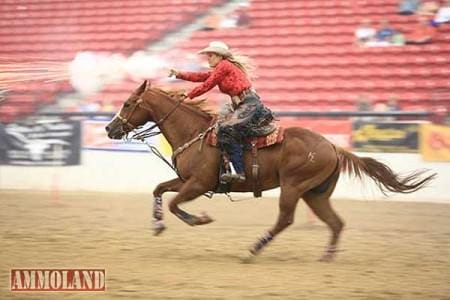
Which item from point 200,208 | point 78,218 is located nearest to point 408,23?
point 200,208

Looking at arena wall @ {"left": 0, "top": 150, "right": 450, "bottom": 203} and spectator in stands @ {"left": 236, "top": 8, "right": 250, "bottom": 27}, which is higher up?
spectator in stands @ {"left": 236, "top": 8, "right": 250, "bottom": 27}

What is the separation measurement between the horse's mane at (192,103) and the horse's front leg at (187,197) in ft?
2.67

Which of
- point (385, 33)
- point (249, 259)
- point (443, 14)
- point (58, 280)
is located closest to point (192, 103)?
point (249, 259)

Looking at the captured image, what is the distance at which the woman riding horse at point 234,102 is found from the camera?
7.49 meters

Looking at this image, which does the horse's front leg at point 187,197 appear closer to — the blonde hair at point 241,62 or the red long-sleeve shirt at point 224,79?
the red long-sleeve shirt at point 224,79

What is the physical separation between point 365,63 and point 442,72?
1565mm

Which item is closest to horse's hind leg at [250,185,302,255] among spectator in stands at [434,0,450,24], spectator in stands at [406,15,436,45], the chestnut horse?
the chestnut horse

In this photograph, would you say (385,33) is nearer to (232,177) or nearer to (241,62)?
(241,62)

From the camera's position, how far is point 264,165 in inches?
300

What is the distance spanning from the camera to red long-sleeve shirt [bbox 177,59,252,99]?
745 centimetres

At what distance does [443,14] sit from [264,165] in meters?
9.99

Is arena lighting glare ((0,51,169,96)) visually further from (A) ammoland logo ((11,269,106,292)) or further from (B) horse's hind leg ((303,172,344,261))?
(A) ammoland logo ((11,269,106,292))

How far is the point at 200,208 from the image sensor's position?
11688 mm

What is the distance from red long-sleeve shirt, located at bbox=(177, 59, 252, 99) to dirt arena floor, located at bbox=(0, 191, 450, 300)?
1617 mm
